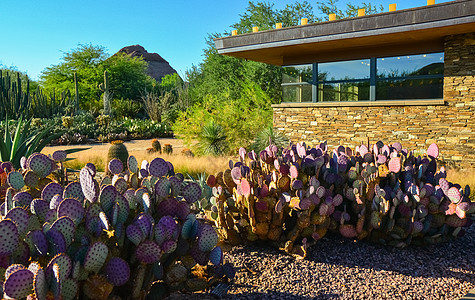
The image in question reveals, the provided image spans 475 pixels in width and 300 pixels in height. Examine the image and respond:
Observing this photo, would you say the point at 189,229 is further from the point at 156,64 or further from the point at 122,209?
the point at 156,64

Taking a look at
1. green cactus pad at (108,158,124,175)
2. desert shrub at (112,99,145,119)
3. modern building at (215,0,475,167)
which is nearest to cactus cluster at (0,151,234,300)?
green cactus pad at (108,158,124,175)

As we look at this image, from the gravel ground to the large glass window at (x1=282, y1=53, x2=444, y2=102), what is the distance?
7.89m

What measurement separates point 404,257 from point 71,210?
9.94 feet

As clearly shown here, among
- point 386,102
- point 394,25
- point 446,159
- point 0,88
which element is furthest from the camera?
point 0,88

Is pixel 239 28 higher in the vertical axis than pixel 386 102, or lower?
higher

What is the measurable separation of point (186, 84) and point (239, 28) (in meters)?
8.46

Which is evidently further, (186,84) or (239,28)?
(186,84)

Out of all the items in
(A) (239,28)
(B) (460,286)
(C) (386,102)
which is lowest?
(B) (460,286)

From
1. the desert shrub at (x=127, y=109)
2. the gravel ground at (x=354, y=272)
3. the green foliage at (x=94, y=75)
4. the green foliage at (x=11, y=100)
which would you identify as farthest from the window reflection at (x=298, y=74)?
the green foliage at (x=94, y=75)

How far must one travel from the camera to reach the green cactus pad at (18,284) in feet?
6.13

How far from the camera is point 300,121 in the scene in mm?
13039

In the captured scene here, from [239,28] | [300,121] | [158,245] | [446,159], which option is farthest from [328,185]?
[239,28]

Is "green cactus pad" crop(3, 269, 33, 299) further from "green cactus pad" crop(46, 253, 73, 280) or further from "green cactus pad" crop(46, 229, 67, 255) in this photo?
"green cactus pad" crop(46, 229, 67, 255)

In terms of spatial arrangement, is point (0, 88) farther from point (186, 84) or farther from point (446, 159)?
point (446, 159)
